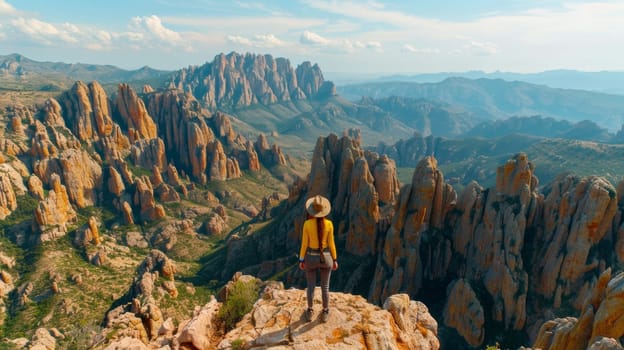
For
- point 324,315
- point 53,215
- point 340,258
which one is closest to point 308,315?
point 324,315

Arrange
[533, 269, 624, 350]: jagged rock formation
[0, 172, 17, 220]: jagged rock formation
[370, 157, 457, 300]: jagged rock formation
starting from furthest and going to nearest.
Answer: [0, 172, 17, 220]: jagged rock formation → [370, 157, 457, 300]: jagged rock formation → [533, 269, 624, 350]: jagged rock formation

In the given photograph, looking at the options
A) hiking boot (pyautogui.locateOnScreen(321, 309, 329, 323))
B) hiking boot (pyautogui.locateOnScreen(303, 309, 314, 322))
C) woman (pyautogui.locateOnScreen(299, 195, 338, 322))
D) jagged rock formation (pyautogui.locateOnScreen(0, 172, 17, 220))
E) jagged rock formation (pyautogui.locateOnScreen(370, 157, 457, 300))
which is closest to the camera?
woman (pyautogui.locateOnScreen(299, 195, 338, 322))

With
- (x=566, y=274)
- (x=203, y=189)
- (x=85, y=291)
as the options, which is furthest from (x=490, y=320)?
(x=203, y=189)

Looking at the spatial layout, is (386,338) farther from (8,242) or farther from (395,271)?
(8,242)

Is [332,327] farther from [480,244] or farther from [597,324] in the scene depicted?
[480,244]

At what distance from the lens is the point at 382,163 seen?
8831 centimetres

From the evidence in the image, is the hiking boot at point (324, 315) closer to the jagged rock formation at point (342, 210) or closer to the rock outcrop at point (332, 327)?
the rock outcrop at point (332, 327)

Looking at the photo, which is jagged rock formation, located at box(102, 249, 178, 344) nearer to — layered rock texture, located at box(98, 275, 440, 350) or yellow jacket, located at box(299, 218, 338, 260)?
layered rock texture, located at box(98, 275, 440, 350)

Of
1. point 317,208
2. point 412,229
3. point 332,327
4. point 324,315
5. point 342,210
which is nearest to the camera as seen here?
point 317,208

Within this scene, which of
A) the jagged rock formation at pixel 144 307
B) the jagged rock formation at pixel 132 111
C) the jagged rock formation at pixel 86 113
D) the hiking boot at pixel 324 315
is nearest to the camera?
the hiking boot at pixel 324 315

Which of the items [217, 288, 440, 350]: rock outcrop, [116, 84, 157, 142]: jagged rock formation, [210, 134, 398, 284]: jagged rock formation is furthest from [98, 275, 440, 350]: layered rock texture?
[116, 84, 157, 142]: jagged rock formation

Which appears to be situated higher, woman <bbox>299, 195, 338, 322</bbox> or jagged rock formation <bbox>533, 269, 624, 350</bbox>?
woman <bbox>299, 195, 338, 322</bbox>

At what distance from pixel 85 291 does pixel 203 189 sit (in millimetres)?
105407

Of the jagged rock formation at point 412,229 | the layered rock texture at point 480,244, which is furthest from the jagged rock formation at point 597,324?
the jagged rock formation at point 412,229
